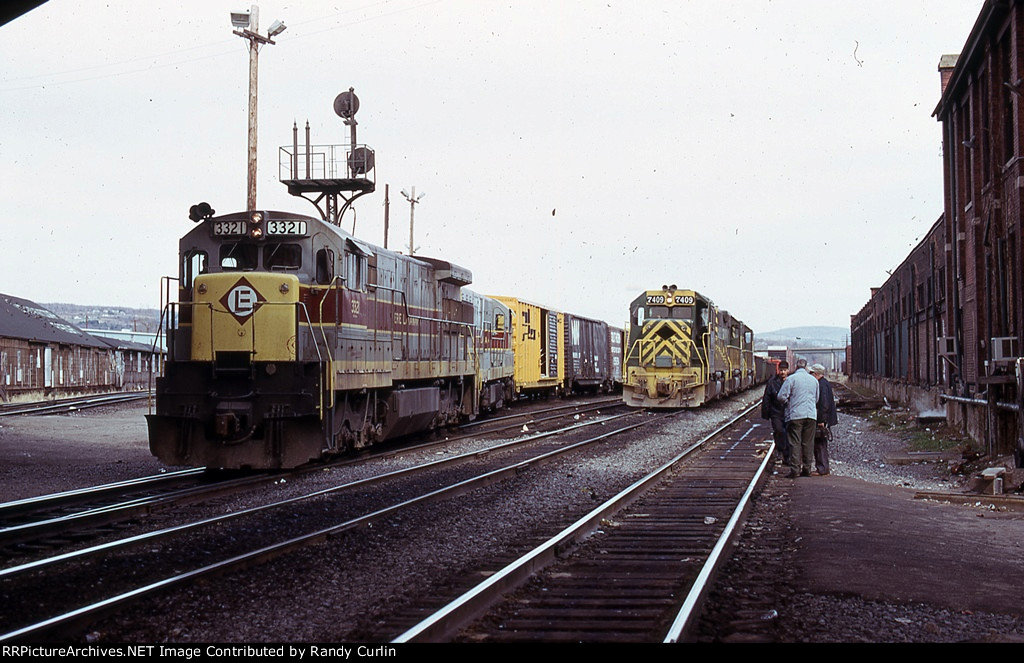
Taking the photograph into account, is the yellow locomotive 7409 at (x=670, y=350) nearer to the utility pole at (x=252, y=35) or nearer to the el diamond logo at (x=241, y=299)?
the utility pole at (x=252, y=35)

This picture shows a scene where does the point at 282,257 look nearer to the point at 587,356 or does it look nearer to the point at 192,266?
the point at 192,266

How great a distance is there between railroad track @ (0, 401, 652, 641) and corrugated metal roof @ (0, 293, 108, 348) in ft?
93.3

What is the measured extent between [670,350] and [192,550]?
67.3 feet

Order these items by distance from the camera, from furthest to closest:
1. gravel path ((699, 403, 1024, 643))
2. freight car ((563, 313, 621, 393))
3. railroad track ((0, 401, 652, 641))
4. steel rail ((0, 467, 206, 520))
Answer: freight car ((563, 313, 621, 393)) → steel rail ((0, 467, 206, 520)) → railroad track ((0, 401, 652, 641)) → gravel path ((699, 403, 1024, 643))

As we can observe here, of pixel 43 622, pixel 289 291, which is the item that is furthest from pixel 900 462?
pixel 43 622

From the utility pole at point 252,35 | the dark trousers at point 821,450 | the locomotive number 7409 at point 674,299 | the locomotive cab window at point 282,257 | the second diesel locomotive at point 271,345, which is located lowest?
the dark trousers at point 821,450

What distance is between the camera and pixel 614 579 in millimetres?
6512

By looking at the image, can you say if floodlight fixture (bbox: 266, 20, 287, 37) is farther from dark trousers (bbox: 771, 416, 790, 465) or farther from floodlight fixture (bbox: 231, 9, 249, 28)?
dark trousers (bbox: 771, 416, 790, 465)

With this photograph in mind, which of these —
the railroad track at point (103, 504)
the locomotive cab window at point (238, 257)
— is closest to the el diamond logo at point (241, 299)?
the locomotive cab window at point (238, 257)

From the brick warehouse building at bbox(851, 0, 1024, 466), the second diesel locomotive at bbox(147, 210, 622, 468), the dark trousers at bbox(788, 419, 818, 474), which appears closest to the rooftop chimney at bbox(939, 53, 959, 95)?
the brick warehouse building at bbox(851, 0, 1024, 466)

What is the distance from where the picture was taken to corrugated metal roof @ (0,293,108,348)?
122 feet

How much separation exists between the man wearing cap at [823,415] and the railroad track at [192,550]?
4348 millimetres

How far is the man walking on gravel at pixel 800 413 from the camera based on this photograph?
12.1 m

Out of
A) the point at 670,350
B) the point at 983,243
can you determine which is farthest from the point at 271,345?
the point at 670,350
